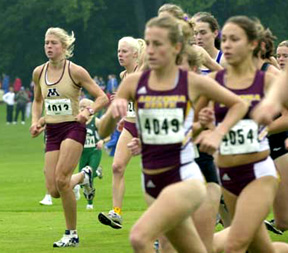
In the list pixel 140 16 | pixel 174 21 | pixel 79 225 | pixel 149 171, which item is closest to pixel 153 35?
pixel 174 21

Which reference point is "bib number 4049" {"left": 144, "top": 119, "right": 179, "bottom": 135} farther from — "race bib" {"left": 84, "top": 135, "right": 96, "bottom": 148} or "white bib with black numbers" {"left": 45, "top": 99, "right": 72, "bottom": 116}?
"race bib" {"left": 84, "top": 135, "right": 96, "bottom": 148}

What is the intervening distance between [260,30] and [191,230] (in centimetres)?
193

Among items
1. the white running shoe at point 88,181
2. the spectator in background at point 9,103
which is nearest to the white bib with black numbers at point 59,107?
the white running shoe at point 88,181

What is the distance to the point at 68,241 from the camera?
13406 millimetres

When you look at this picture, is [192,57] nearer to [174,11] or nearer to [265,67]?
[265,67]

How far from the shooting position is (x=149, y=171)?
9016 millimetres

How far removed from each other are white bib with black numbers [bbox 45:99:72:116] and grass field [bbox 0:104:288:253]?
59.2 inches

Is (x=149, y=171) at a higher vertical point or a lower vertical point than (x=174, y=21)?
lower

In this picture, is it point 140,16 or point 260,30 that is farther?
point 140,16

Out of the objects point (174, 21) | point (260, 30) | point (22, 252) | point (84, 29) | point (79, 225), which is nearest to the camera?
point (174, 21)

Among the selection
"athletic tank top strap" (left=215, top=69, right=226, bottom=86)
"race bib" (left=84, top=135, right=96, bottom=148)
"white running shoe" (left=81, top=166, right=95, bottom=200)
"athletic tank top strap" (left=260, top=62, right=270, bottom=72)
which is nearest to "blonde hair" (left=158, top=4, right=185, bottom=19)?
"athletic tank top strap" (left=260, top=62, right=270, bottom=72)

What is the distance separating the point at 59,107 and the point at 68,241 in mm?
1534

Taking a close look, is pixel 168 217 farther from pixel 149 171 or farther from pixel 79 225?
pixel 79 225

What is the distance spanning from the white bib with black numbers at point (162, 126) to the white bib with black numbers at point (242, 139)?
1.94ft
